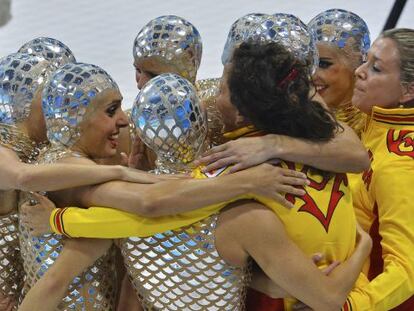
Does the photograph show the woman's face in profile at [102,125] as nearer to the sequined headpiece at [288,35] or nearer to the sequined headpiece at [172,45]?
the sequined headpiece at [288,35]

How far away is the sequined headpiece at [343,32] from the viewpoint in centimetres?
236

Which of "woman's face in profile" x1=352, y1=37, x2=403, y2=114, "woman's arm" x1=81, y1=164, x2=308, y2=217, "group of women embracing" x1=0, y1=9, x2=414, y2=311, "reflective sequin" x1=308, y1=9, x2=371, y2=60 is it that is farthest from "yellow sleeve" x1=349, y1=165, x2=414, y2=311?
"reflective sequin" x1=308, y1=9, x2=371, y2=60

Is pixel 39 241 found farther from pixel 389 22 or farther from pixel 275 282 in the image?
pixel 389 22

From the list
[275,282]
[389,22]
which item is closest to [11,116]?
[275,282]

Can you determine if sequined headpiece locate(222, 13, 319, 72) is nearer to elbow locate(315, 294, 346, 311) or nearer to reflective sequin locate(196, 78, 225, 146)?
reflective sequin locate(196, 78, 225, 146)

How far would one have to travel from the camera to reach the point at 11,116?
1.97m

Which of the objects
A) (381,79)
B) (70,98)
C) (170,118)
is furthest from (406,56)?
(70,98)

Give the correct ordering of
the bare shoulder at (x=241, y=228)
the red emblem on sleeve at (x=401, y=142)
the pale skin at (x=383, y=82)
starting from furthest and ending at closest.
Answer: the pale skin at (x=383, y=82), the red emblem on sleeve at (x=401, y=142), the bare shoulder at (x=241, y=228)

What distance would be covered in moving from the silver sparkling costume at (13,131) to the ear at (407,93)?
83cm

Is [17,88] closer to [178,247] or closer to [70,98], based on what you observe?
[70,98]

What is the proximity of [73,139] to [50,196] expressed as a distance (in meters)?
0.14

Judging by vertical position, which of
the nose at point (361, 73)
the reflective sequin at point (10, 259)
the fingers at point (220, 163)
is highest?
the nose at point (361, 73)

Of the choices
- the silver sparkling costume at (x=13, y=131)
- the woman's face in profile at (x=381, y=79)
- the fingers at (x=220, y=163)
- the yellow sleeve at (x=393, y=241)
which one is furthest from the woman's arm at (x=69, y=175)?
the woman's face in profile at (x=381, y=79)

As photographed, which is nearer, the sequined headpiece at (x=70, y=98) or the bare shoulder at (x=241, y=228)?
the bare shoulder at (x=241, y=228)
